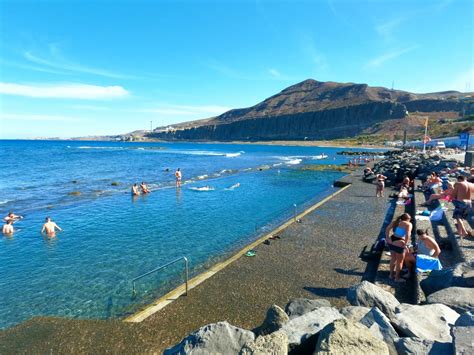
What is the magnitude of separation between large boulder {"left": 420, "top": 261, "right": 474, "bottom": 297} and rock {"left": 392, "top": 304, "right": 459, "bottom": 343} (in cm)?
152

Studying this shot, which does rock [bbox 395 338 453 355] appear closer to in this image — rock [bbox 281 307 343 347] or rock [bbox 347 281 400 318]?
rock [bbox 281 307 343 347]

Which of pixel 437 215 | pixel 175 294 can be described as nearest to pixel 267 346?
pixel 175 294

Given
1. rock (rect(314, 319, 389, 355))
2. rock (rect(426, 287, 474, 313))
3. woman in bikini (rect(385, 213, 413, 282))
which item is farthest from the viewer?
woman in bikini (rect(385, 213, 413, 282))

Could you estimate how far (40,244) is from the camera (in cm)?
1620

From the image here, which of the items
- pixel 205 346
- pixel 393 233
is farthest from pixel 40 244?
pixel 393 233

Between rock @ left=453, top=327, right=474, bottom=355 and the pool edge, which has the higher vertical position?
rock @ left=453, top=327, right=474, bottom=355

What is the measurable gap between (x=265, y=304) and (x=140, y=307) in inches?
152

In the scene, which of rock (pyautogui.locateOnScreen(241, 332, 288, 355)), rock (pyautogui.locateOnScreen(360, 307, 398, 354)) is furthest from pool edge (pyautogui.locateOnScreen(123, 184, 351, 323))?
rock (pyautogui.locateOnScreen(360, 307, 398, 354))

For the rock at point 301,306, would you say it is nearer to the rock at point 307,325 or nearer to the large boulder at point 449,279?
the rock at point 307,325

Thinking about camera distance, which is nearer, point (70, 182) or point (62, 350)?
point (62, 350)

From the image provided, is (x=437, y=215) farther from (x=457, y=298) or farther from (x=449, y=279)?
(x=457, y=298)

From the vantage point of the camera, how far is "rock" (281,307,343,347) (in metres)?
5.06

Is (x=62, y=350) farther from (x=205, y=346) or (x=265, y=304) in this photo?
(x=265, y=304)

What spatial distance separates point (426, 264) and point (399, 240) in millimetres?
955
